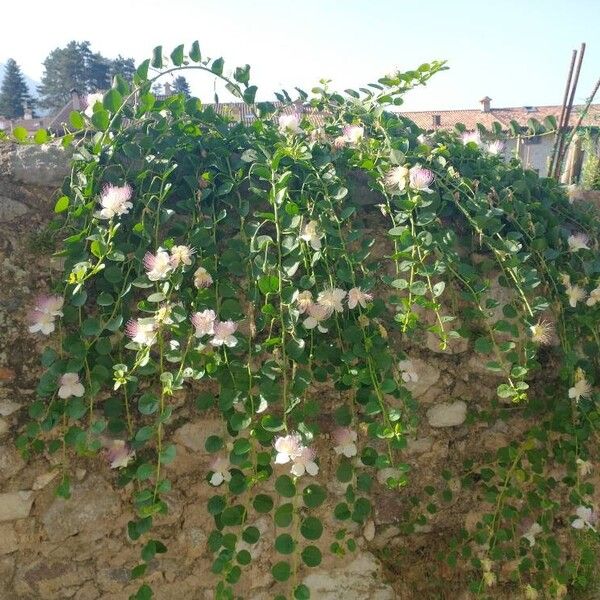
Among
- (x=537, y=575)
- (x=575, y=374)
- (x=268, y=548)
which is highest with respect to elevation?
(x=575, y=374)

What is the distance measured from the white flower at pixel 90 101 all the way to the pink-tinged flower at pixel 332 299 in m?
0.68

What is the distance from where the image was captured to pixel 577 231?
6.13 ft

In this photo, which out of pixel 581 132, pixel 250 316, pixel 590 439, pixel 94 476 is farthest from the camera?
pixel 581 132

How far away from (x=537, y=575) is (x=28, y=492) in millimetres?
1385

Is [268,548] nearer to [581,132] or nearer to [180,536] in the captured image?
[180,536]

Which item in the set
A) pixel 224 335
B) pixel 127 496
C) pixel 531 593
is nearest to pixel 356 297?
pixel 224 335

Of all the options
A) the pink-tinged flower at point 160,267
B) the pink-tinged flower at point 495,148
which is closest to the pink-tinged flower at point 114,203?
the pink-tinged flower at point 160,267

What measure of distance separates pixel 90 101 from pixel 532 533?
1.61 meters

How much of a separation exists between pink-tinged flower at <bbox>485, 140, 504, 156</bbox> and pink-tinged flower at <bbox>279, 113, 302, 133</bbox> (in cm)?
61

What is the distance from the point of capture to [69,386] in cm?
139

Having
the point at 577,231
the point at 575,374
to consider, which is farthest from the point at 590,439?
the point at 577,231

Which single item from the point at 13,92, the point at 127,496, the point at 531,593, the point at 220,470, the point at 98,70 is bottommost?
the point at 13,92

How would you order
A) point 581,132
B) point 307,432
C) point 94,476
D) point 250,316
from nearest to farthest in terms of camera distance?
point 307,432, point 250,316, point 94,476, point 581,132

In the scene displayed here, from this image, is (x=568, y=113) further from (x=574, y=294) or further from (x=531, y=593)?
(x=531, y=593)
